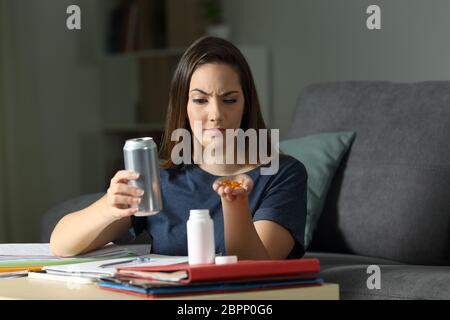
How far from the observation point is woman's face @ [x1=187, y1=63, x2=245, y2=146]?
168 cm

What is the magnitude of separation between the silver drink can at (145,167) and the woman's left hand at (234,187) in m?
0.09

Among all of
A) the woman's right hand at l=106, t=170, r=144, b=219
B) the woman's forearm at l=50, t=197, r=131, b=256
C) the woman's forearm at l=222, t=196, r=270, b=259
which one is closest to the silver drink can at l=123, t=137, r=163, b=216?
the woman's right hand at l=106, t=170, r=144, b=219

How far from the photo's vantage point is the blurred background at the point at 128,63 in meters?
3.56

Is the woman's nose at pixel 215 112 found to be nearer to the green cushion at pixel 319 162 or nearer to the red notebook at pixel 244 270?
the red notebook at pixel 244 270

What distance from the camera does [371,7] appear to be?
3631mm

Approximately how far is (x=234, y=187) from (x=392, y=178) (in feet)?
3.28

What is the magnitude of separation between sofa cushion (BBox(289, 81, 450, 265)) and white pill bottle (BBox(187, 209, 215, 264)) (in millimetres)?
1020

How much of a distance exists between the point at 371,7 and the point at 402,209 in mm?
1589

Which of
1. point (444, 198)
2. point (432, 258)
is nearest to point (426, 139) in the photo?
point (444, 198)

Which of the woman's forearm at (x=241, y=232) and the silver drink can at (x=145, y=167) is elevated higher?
the silver drink can at (x=145, y=167)

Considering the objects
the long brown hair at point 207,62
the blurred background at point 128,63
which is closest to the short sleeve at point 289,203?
the long brown hair at point 207,62

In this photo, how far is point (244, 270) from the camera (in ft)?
3.95

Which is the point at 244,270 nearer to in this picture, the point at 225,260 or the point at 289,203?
the point at 225,260

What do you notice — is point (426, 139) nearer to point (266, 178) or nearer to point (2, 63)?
point (266, 178)
